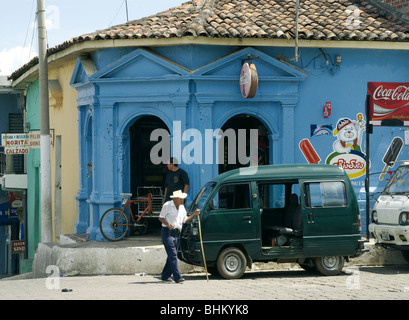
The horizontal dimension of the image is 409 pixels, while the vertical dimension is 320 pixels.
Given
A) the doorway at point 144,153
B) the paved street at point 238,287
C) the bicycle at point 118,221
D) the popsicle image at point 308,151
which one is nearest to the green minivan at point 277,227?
the paved street at point 238,287

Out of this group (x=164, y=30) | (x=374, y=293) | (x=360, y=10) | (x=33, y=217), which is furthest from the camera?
(x=33, y=217)

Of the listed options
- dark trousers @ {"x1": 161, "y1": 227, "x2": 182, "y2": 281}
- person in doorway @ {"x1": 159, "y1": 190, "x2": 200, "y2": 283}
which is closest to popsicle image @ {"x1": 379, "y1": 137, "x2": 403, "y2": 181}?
person in doorway @ {"x1": 159, "y1": 190, "x2": 200, "y2": 283}

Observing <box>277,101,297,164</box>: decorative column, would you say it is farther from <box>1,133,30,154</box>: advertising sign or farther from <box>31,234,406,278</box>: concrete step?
<box>1,133,30,154</box>: advertising sign

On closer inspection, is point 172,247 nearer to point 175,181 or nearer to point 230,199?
point 230,199

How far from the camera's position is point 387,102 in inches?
716

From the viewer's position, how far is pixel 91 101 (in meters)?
17.9

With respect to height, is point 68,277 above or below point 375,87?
below

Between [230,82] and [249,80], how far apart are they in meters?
0.76

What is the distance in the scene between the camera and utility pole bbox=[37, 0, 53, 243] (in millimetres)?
18281

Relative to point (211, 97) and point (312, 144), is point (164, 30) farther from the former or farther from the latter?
point (312, 144)

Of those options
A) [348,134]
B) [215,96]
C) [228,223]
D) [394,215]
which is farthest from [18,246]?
[394,215]

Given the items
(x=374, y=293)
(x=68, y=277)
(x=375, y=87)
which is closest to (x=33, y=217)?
(x=68, y=277)
